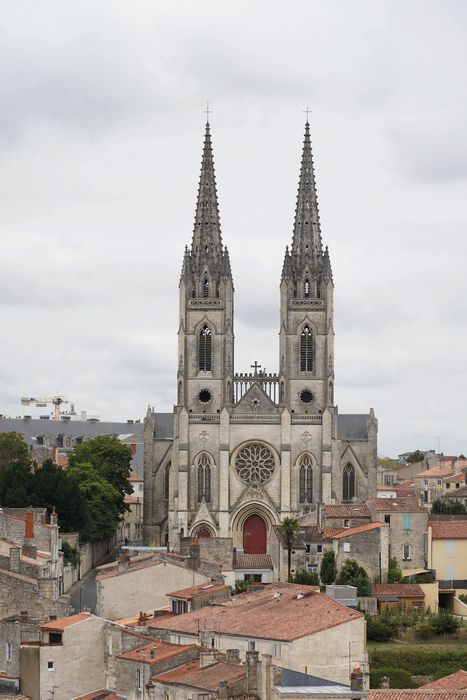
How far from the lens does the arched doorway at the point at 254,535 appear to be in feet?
391

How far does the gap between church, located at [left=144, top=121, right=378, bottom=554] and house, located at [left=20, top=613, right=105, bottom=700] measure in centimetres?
6563

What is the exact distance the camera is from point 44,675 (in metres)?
50.8

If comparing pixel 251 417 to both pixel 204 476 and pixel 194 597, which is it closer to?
pixel 204 476

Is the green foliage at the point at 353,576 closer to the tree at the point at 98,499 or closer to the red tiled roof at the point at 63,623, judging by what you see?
the tree at the point at 98,499

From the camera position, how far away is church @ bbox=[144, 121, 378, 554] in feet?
393

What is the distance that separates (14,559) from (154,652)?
50.5 ft

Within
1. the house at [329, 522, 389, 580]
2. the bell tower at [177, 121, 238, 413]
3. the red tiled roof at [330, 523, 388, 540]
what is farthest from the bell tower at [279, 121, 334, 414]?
the house at [329, 522, 389, 580]

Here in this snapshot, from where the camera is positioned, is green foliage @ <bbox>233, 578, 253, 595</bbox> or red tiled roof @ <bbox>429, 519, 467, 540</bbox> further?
red tiled roof @ <bbox>429, 519, 467, 540</bbox>

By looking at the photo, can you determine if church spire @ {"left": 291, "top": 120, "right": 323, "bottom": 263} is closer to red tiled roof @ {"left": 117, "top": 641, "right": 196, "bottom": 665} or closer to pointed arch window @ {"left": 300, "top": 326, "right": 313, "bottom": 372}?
pointed arch window @ {"left": 300, "top": 326, "right": 313, "bottom": 372}

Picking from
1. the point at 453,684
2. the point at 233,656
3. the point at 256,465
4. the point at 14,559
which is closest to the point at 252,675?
the point at 233,656

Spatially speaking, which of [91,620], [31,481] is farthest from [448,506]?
[91,620]

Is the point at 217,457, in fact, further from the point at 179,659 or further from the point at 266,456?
the point at 179,659

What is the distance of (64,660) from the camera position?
5138 cm

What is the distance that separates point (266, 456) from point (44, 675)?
2800 inches
